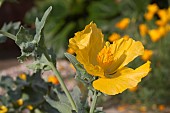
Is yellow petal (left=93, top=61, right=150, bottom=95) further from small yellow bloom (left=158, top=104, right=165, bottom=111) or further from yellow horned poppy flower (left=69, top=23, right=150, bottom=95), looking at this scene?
small yellow bloom (left=158, top=104, right=165, bottom=111)

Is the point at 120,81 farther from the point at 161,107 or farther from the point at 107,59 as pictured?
the point at 161,107

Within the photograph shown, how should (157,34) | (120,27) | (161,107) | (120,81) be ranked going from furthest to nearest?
(120,27) → (157,34) → (161,107) → (120,81)

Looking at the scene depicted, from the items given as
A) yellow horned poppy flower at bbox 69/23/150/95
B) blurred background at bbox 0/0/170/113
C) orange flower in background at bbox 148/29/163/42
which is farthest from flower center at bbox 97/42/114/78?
orange flower in background at bbox 148/29/163/42

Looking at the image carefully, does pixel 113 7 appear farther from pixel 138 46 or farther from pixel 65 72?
→ pixel 138 46

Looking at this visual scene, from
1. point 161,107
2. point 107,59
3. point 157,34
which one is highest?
point 107,59

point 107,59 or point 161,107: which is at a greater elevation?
point 107,59

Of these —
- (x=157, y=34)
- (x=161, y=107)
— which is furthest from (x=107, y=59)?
(x=157, y=34)

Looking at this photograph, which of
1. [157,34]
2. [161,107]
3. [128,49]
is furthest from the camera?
[157,34]
